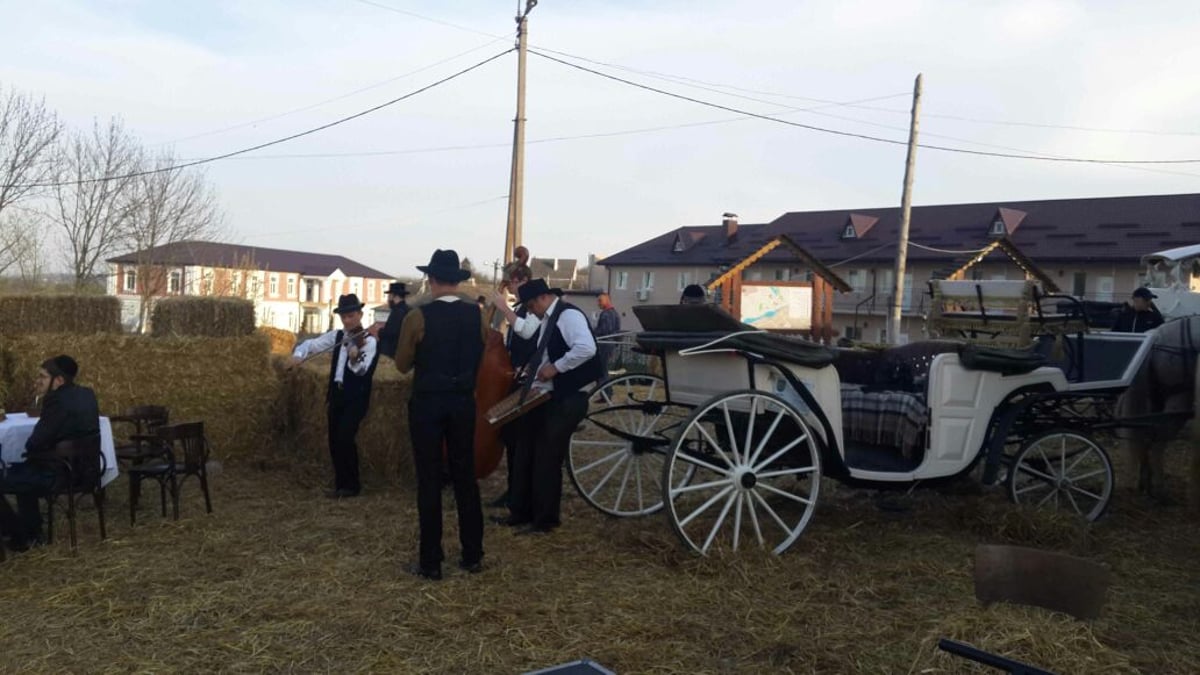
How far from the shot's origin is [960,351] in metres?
6.29

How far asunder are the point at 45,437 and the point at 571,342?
10.1 feet

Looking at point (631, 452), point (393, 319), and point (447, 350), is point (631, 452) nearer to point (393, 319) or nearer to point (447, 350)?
point (447, 350)

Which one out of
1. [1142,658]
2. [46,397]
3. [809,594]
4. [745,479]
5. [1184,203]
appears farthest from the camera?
[1184,203]

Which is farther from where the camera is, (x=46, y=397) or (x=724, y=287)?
(x=724, y=287)

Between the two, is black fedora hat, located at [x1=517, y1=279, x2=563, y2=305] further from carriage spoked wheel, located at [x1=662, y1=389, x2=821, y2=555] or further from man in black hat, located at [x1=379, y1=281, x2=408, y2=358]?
man in black hat, located at [x1=379, y1=281, x2=408, y2=358]

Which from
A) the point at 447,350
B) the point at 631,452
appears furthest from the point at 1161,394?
the point at 447,350

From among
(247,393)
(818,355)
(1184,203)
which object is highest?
(1184,203)

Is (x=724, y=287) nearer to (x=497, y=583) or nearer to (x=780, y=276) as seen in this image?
(x=497, y=583)

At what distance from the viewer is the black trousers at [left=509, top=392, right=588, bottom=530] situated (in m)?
6.21

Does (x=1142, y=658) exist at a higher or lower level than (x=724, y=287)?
lower

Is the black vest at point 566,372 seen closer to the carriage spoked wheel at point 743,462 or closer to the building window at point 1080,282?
the carriage spoked wheel at point 743,462

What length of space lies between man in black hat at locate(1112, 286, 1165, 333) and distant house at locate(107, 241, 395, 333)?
17.1 m

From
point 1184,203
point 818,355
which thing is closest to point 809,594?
point 818,355

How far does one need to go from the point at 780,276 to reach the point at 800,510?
1607 inches
